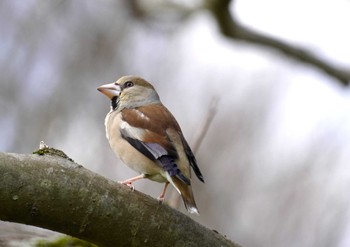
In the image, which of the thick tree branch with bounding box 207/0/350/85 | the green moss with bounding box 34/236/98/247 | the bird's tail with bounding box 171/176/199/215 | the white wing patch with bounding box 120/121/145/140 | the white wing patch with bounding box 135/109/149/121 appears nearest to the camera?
the green moss with bounding box 34/236/98/247

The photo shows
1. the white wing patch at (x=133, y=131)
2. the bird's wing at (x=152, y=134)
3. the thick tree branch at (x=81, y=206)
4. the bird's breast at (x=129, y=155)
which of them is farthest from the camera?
the white wing patch at (x=133, y=131)

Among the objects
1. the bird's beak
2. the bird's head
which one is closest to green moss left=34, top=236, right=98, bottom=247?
the bird's head

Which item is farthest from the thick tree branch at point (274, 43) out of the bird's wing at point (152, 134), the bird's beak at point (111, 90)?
the bird's wing at point (152, 134)

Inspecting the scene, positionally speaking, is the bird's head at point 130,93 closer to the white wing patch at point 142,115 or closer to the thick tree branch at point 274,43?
the white wing patch at point 142,115

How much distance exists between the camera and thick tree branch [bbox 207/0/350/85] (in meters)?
6.89

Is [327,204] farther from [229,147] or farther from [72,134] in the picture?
[72,134]

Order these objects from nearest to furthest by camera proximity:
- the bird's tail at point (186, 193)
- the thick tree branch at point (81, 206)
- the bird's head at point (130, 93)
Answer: the thick tree branch at point (81, 206) → the bird's tail at point (186, 193) → the bird's head at point (130, 93)

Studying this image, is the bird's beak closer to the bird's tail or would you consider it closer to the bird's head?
the bird's head

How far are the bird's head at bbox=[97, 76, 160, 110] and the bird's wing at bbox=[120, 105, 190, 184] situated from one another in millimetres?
311

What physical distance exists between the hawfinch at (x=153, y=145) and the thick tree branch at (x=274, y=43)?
1.70 metres

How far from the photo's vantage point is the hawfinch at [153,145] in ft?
14.0

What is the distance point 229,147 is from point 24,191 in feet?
30.8

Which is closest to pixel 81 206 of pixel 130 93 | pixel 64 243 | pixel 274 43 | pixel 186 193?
pixel 64 243

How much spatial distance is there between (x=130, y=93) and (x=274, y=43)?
6.32 ft
